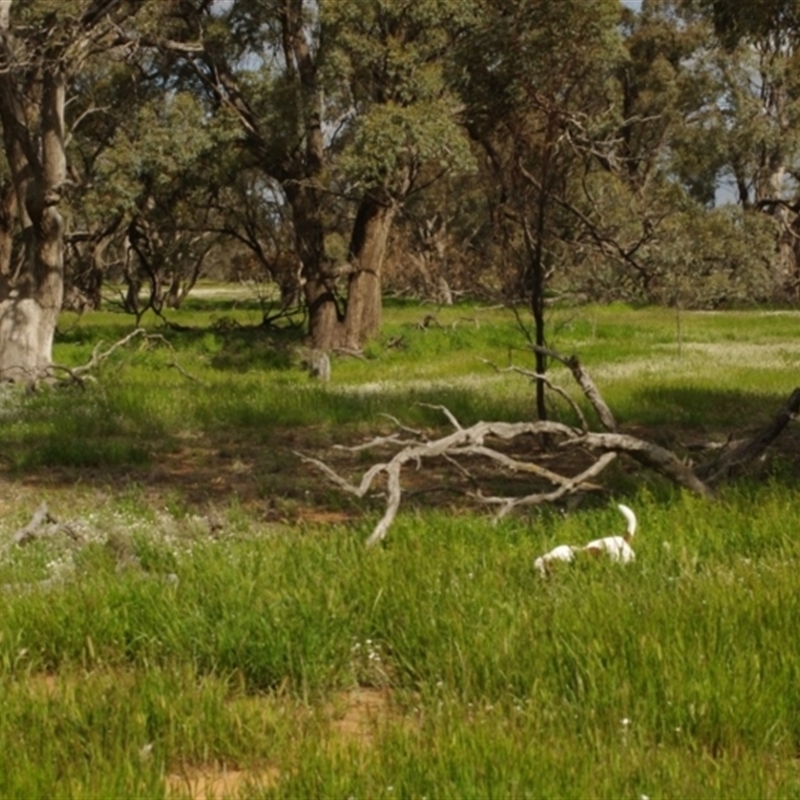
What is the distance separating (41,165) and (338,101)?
10220mm

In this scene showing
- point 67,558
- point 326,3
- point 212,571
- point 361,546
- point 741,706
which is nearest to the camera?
point 741,706

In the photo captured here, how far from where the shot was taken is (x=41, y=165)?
1912 cm

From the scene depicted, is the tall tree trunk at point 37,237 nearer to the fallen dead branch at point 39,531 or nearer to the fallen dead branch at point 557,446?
the fallen dead branch at point 39,531

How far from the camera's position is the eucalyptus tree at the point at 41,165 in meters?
18.8

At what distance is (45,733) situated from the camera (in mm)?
4430

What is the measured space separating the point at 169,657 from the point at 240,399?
10286 mm

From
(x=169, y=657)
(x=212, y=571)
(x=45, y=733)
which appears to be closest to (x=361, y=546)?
(x=212, y=571)

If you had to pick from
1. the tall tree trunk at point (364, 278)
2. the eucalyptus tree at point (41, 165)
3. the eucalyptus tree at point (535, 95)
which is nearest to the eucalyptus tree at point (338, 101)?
the tall tree trunk at point (364, 278)

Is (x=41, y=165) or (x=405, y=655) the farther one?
(x=41, y=165)

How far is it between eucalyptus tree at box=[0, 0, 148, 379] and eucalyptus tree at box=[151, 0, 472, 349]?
12.9ft

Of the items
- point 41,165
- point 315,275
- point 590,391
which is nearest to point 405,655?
point 590,391

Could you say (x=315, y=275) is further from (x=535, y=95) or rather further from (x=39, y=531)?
(x=39, y=531)

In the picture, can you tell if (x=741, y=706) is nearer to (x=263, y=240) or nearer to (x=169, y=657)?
(x=169, y=657)

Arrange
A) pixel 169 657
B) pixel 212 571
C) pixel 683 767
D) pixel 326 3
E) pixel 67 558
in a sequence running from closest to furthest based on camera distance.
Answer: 1. pixel 683 767
2. pixel 169 657
3. pixel 212 571
4. pixel 67 558
5. pixel 326 3
